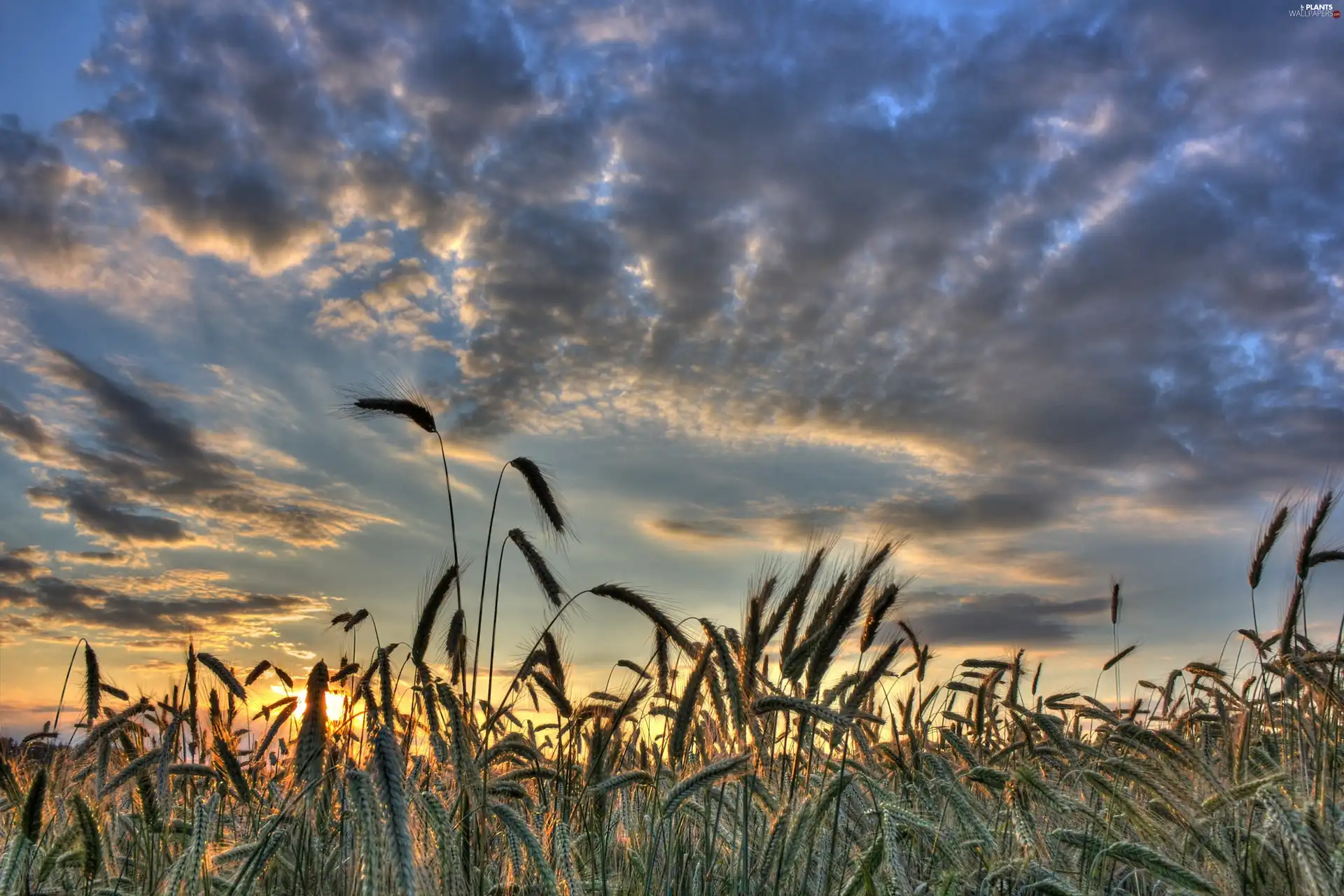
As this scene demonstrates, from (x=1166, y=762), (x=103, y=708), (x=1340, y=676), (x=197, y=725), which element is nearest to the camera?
(x=1166, y=762)

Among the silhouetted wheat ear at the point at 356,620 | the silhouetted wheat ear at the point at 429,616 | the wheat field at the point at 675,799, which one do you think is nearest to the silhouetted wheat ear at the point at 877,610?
the wheat field at the point at 675,799

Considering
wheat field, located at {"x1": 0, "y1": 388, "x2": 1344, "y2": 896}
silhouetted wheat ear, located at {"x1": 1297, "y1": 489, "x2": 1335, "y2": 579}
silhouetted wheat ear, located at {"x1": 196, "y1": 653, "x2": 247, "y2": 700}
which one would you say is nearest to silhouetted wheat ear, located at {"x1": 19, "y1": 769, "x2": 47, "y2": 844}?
wheat field, located at {"x1": 0, "y1": 388, "x2": 1344, "y2": 896}

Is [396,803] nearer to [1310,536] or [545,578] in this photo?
[545,578]

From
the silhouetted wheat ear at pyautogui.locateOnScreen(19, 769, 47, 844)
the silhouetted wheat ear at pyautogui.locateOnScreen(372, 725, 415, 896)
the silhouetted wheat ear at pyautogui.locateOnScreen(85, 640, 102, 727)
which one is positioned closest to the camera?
the silhouetted wheat ear at pyautogui.locateOnScreen(372, 725, 415, 896)

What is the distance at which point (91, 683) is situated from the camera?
701 cm

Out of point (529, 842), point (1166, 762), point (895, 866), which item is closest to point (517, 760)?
point (529, 842)

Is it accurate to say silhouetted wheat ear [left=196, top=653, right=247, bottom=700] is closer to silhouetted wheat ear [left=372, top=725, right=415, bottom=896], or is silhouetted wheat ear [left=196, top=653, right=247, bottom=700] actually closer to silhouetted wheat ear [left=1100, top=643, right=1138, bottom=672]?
silhouetted wheat ear [left=372, top=725, right=415, bottom=896]

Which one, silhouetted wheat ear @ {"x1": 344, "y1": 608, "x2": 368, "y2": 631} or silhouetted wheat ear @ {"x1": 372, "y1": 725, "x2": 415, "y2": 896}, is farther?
silhouetted wheat ear @ {"x1": 344, "y1": 608, "x2": 368, "y2": 631}

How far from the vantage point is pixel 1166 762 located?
5.98 metres

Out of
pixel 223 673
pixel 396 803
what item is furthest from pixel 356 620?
pixel 396 803

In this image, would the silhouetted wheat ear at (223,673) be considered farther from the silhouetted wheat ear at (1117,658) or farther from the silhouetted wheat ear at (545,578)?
the silhouetted wheat ear at (1117,658)

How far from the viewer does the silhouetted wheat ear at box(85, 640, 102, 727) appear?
275 inches

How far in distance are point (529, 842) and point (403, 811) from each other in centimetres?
126

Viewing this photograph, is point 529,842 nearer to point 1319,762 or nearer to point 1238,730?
point 1319,762
